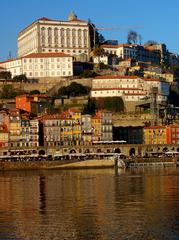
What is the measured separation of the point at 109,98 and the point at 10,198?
46286 mm

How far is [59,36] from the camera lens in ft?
305

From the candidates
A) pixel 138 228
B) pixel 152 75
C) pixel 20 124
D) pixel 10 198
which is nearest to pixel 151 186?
pixel 10 198

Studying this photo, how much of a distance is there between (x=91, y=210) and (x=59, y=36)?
221ft

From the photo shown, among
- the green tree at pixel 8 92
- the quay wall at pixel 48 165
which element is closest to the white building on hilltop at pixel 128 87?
the green tree at pixel 8 92

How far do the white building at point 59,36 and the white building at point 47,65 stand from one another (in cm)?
665

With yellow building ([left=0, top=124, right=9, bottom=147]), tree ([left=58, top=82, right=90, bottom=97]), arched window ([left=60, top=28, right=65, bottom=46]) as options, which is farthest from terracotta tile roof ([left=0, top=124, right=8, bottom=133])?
arched window ([left=60, top=28, right=65, bottom=46])

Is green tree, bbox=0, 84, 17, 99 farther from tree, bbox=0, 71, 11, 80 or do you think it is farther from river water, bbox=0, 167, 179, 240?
river water, bbox=0, 167, 179, 240

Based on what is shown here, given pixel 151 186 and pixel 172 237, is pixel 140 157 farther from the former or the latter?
pixel 172 237

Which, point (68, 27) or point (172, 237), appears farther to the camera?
point (68, 27)

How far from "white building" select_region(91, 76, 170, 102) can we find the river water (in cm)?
3748

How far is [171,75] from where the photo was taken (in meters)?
92.8

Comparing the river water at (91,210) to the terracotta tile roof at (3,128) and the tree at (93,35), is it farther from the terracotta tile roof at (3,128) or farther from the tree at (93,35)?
the tree at (93,35)

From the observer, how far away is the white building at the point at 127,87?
78.5 m

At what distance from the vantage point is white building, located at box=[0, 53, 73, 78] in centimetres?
8388
